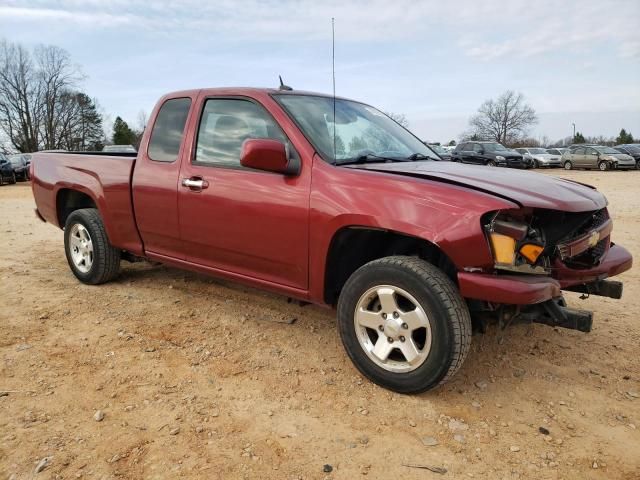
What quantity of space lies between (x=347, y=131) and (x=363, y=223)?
0.99 metres

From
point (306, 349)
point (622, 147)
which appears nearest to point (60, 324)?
point (306, 349)

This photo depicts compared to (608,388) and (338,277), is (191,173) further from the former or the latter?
(608,388)

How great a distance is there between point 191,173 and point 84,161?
1597 millimetres

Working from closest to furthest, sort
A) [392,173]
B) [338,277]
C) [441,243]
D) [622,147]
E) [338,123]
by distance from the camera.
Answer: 1. [441,243]
2. [392,173]
3. [338,277]
4. [338,123]
5. [622,147]

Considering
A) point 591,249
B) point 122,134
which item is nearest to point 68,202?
point 591,249

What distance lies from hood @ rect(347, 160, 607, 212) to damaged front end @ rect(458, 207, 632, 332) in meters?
0.08

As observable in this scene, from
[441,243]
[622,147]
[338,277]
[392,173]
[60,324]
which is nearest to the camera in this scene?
[441,243]

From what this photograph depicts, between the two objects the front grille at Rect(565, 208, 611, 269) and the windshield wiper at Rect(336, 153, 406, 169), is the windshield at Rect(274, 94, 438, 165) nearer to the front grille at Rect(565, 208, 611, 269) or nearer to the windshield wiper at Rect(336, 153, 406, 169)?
the windshield wiper at Rect(336, 153, 406, 169)

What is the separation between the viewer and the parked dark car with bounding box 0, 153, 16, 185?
22.1 meters

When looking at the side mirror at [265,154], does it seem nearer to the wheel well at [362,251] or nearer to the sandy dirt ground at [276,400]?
the wheel well at [362,251]

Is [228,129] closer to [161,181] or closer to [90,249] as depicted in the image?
[161,181]

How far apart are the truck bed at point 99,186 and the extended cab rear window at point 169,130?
0.96 feet

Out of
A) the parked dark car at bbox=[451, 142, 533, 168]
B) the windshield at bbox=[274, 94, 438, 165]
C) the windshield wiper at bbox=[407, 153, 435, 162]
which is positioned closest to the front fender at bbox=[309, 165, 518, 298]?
the windshield at bbox=[274, 94, 438, 165]

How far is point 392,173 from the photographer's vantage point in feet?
9.84
